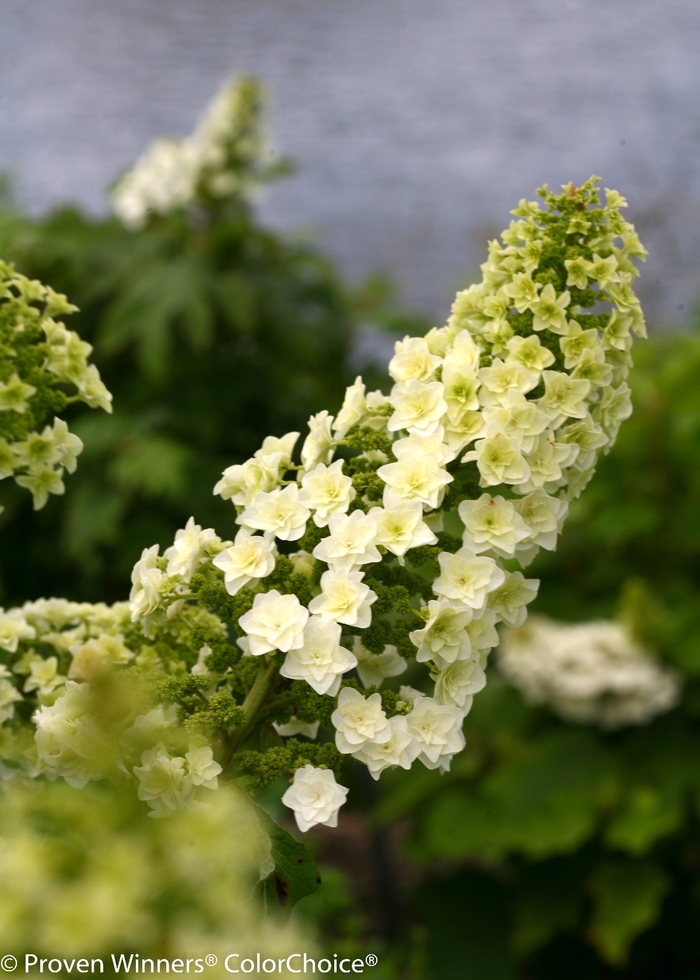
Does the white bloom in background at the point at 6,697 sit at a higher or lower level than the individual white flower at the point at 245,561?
lower

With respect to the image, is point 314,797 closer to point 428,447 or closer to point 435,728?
point 435,728

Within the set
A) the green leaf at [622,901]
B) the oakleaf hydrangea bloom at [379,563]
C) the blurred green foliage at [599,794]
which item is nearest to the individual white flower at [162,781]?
the oakleaf hydrangea bloom at [379,563]

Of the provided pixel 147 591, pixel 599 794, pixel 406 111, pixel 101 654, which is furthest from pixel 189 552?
pixel 406 111

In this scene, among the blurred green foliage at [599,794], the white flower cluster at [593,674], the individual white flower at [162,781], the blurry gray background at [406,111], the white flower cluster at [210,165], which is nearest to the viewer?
the individual white flower at [162,781]

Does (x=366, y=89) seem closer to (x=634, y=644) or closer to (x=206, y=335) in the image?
(x=206, y=335)

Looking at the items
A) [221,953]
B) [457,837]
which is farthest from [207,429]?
[221,953]

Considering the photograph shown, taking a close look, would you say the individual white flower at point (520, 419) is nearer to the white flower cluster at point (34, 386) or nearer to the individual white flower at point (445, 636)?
the individual white flower at point (445, 636)
